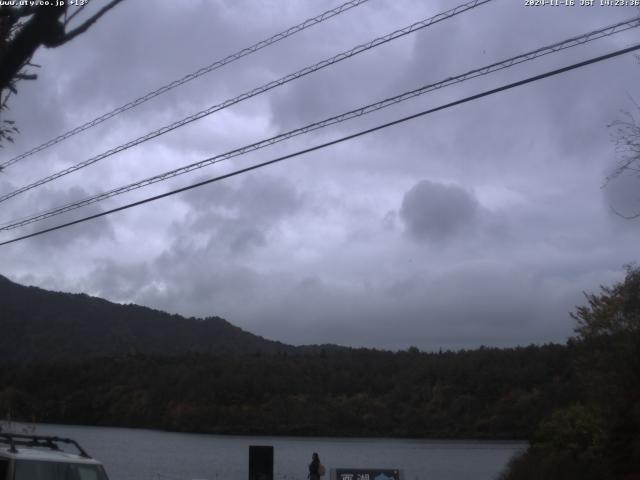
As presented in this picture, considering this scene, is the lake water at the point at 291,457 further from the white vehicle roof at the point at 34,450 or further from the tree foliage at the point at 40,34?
the tree foliage at the point at 40,34

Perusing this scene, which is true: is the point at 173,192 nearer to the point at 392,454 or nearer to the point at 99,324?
the point at 392,454

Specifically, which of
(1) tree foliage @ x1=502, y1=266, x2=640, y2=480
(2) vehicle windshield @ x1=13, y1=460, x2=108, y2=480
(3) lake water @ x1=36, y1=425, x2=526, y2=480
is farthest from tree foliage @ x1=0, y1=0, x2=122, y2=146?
(3) lake water @ x1=36, y1=425, x2=526, y2=480

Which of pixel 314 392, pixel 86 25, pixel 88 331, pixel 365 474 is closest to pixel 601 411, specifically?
pixel 365 474

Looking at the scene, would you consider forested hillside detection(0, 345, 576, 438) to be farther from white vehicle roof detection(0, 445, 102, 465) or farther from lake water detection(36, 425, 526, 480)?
white vehicle roof detection(0, 445, 102, 465)

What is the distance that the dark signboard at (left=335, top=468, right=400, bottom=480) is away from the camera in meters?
20.1

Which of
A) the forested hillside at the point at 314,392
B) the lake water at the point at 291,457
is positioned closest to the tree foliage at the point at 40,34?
the lake water at the point at 291,457

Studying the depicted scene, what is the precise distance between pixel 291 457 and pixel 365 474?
79.9 feet

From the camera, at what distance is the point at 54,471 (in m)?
10.6

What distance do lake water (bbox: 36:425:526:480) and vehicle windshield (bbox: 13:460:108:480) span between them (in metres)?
16.2

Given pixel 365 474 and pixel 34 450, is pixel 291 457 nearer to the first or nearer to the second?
pixel 365 474

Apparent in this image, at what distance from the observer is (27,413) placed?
132ft

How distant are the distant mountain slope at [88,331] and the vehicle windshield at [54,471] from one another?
58.7 metres

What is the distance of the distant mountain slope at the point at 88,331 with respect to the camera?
74.2 m

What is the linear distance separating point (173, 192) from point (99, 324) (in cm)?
8750
